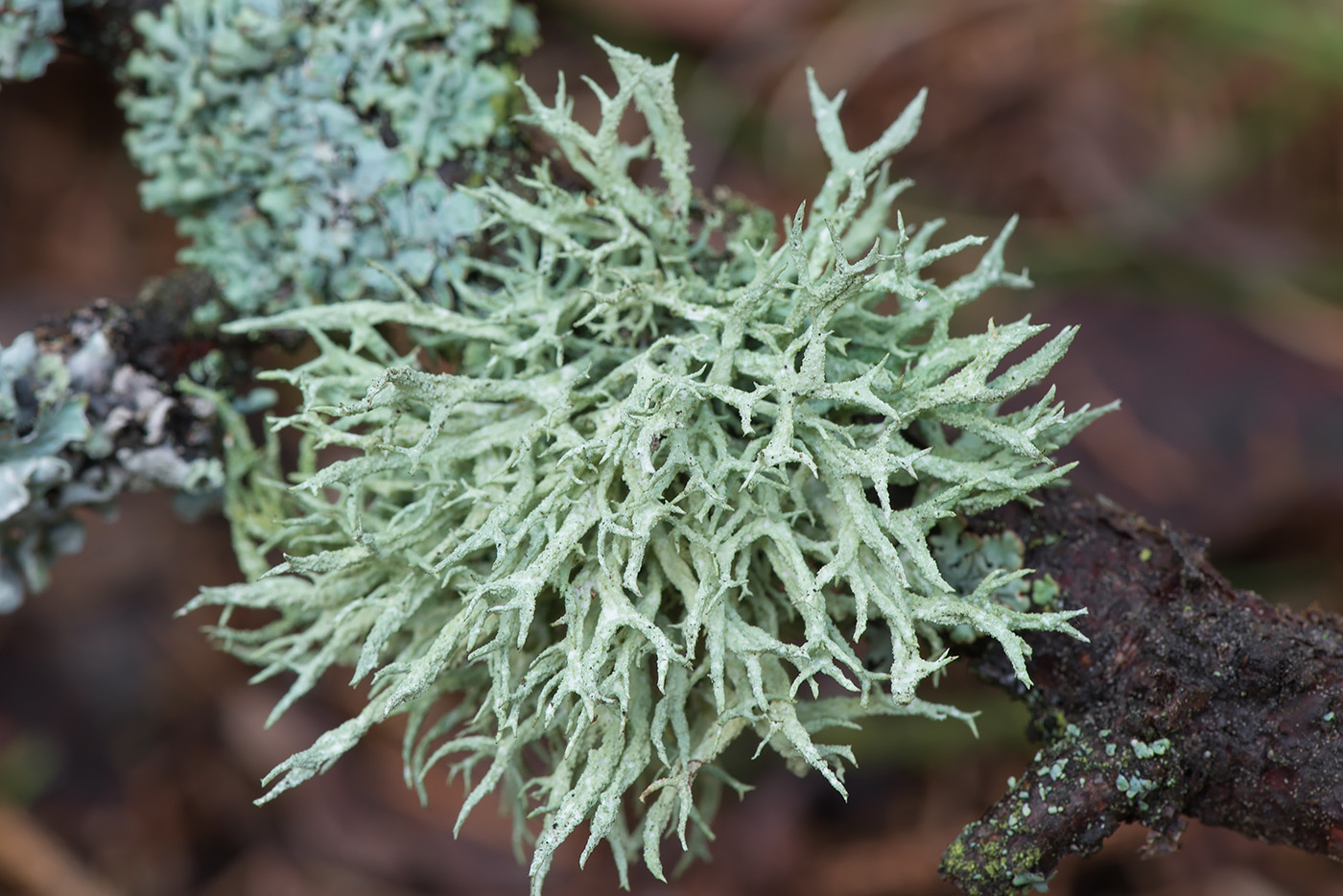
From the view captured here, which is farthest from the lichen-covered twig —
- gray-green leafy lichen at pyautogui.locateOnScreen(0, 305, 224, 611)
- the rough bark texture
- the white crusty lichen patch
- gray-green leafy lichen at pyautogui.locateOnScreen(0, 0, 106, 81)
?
the rough bark texture

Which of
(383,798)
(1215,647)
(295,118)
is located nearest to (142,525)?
(383,798)

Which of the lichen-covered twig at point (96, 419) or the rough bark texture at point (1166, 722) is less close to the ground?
the rough bark texture at point (1166, 722)

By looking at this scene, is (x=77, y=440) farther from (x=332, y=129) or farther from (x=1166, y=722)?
(x=1166, y=722)

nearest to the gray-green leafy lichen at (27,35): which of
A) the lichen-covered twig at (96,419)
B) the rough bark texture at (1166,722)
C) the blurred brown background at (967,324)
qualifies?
the lichen-covered twig at (96,419)

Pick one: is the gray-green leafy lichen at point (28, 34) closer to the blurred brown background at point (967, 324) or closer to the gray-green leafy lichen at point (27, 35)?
the gray-green leafy lichen at point (27, 35)

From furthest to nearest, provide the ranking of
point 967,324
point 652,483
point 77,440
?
point 967,324, point 77,440, point 652,483

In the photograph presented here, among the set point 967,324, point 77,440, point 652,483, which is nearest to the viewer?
point 652,483

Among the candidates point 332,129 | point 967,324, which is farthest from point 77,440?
point 967,324
